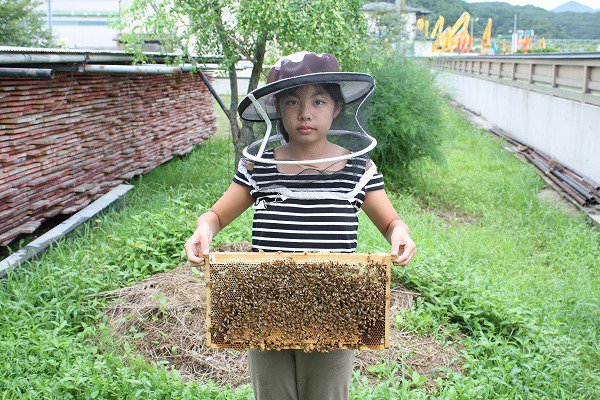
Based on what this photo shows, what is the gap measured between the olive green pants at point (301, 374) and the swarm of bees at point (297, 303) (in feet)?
0.34

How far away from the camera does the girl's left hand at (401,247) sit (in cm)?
182

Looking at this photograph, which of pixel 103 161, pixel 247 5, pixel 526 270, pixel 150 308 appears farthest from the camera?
pixel 103 161

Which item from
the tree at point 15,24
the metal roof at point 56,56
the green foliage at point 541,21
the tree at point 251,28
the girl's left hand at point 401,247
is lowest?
the girl's left hand at point 401,247

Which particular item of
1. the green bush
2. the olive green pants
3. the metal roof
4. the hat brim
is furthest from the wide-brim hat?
the green bush

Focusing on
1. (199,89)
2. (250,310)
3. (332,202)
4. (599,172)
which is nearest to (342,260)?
(332,202)

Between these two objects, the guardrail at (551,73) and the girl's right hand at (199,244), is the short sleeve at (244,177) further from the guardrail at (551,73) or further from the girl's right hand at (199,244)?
the guardrail at (551,73)

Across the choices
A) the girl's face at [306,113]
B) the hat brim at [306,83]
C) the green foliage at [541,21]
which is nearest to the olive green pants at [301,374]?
the girl's face at [306,113]

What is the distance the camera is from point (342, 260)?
1.85 metres

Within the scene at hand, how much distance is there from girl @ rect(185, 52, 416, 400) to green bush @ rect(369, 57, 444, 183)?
18.8 feet

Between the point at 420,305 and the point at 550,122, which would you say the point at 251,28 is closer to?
the point at 420,305

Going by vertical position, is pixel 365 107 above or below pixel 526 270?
above

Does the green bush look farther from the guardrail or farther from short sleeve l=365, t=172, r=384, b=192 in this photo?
short sleeve l=365, t=172, r=384, b=192

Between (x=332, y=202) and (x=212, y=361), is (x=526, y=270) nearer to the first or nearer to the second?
(x=212, y=361)

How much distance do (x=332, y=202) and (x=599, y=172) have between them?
6.51 metres
